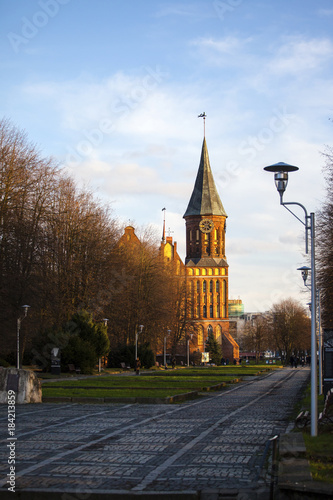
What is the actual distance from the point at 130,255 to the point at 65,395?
38591 mm

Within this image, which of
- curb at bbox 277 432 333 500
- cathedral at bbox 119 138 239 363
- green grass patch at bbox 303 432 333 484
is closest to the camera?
curb at bbox 277 432 333 500

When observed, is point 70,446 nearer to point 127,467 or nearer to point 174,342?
point 127,467

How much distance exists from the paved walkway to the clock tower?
106 m

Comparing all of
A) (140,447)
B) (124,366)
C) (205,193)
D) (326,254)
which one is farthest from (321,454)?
(205,193)

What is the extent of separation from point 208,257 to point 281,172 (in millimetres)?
116951

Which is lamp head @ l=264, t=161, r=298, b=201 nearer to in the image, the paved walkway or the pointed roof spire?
the paved walkway

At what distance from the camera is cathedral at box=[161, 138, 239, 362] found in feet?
416

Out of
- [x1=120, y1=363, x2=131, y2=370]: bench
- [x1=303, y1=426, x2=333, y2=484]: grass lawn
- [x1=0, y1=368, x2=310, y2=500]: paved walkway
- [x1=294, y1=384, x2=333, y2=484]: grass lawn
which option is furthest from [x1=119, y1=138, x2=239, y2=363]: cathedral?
[x1=303, y1=426, x2=333, y2=484]: grass lawn

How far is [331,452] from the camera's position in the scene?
10094mm

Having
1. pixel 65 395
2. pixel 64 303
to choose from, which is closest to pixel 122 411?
pixel 65 395

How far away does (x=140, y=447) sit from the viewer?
12.0 meters

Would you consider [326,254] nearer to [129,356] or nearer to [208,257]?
[129,356]

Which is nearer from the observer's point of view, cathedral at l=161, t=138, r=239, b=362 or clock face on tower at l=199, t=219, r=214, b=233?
cathedral at l=161, t=138, r=239, b=362

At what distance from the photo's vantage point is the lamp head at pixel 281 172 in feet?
43.2
